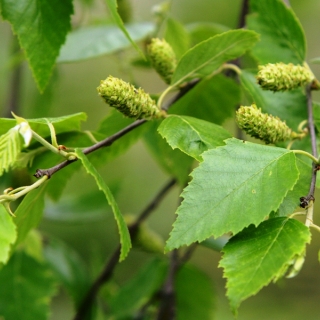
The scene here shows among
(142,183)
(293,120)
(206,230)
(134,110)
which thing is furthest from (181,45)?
(142,183)

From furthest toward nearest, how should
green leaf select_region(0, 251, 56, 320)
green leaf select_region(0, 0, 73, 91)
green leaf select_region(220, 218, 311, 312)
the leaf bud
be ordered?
1. green leaf select_region(0, 251, 56, 320)
2. green leaf select_region(0, 0, 73, 91)
3. the leaf bud
4. green leaf select_region(220, 218, 311, 312)

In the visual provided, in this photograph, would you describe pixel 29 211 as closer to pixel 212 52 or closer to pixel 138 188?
pixel 212 52

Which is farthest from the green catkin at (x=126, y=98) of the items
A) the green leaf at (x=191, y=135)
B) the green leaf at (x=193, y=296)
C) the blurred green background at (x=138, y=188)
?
the blurred green background at (x=138, y=188)

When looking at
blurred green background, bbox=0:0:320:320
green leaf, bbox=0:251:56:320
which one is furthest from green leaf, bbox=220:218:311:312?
blurred green background, bbox=0:0:320:320

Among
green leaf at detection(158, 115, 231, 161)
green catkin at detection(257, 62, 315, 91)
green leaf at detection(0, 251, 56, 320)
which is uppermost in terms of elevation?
green catkin at detection(257, 62, 315, 91)

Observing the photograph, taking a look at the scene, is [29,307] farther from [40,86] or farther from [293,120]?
[293,120]

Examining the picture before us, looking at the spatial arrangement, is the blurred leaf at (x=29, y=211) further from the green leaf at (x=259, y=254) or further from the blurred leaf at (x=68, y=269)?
the blurred leaf at (x=68, y=269)

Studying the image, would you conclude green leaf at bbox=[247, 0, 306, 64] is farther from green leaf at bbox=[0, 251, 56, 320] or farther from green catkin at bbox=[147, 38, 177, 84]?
green leaf at bbox=[0, 251, 56, 320]
